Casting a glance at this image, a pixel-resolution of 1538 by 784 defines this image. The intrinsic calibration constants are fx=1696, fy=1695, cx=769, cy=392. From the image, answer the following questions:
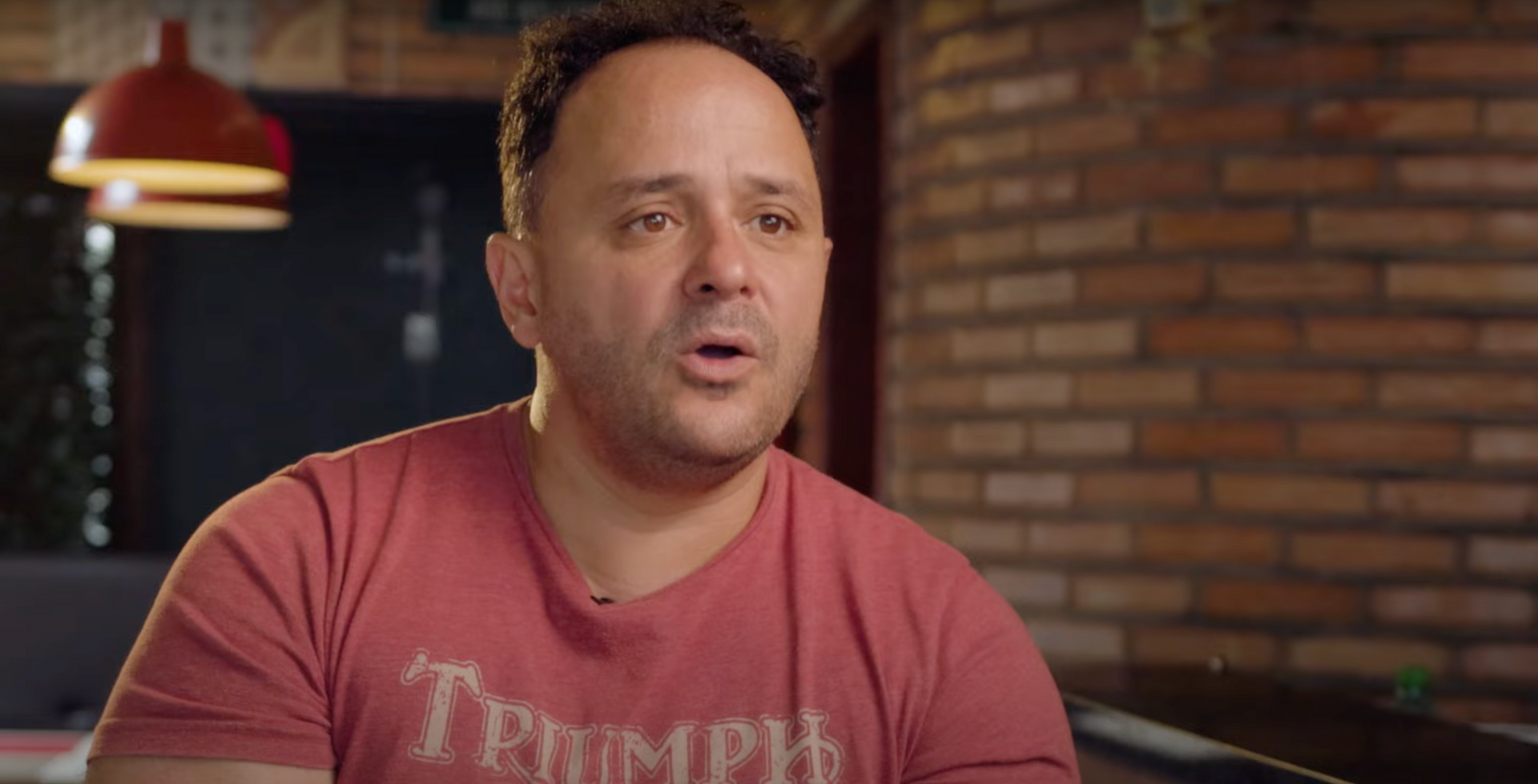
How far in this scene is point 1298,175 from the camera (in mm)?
2852

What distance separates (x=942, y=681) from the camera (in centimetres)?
143

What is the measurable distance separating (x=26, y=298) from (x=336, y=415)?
42.6 inches

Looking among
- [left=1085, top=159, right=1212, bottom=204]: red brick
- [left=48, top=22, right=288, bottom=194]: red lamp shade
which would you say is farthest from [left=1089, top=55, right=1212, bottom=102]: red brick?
[left=48, top=22, right=288, bottom=194]: red lamp shade

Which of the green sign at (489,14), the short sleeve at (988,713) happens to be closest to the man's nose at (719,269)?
the short sleeve at (988,713)

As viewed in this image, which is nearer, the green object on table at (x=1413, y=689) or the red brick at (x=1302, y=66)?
the green object on table at (x=1413, y=689)

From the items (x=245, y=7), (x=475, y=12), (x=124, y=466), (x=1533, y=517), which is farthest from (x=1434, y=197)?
(x=124, y=466)

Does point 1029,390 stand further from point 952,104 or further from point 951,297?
point 952,104

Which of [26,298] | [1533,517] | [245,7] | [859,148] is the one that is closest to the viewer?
[1533,517]

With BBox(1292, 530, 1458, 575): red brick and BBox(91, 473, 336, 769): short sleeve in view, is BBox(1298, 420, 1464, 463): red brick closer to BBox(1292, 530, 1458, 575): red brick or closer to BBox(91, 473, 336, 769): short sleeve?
BBox(1292, 530, 1458, 575): red brick

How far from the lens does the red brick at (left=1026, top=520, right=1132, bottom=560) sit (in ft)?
9.90

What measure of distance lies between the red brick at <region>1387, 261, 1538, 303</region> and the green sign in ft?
6.97

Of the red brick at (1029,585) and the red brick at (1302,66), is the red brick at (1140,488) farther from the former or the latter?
the red brick at (1302,66)

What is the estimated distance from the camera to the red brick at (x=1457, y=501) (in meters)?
2.77

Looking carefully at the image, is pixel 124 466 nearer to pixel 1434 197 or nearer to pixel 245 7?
pixel 245 7
